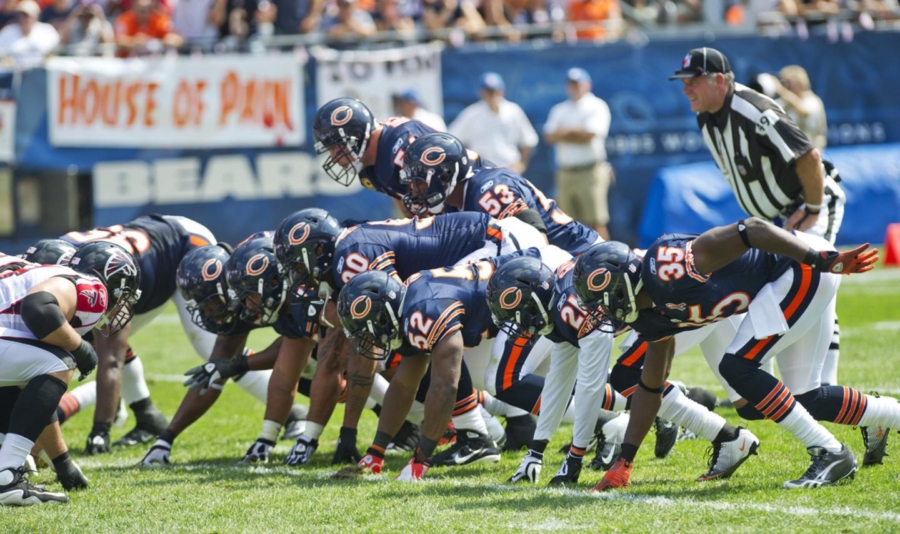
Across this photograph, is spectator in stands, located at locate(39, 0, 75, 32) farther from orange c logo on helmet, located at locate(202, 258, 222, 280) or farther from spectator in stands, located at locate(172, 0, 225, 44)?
orange c logo on helmet, located at locate(202, 258, 222, 280)

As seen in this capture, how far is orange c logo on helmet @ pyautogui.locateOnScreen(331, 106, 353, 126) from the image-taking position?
6.61m

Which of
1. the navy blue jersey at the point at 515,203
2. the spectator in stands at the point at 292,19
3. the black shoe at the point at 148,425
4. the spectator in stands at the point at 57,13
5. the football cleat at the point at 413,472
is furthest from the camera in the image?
the spectator in stands at the point at 292,19

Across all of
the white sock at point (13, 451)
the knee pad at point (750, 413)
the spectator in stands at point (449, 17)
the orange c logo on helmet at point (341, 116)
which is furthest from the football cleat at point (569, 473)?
the spectator in stands at point (449, 17)

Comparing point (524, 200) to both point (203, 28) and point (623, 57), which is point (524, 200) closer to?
point (623, 57)

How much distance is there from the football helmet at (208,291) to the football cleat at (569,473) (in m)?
1.99

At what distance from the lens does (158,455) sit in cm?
619

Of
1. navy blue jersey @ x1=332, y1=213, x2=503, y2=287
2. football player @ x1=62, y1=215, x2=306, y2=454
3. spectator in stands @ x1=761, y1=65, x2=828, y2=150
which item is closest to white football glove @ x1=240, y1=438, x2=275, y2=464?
football player @ x1=62, y1=215, x2=306, y2=454

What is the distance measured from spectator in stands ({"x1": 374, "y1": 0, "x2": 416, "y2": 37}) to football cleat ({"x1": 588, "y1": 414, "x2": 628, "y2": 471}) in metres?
9.04

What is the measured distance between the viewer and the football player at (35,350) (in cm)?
503

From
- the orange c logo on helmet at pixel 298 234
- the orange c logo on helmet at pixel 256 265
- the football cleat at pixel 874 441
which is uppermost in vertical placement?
the orange c logo on helmet at pixel 298 234

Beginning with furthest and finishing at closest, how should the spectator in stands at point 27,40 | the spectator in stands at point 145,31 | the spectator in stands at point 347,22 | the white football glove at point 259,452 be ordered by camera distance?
1. the spectator in stands at point 347,22
2. the spectator in stands at point 145,31
3. the spectator in stands at point 27,40
4. the white football glove at point 259,452

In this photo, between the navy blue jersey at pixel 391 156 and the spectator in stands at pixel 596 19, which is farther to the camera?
the spectator in stands at pixel 596 19

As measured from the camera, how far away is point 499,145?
40.9ft

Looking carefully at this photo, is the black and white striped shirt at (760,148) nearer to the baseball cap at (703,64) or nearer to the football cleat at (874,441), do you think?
the baseball cap at (703,64)
